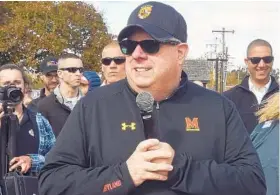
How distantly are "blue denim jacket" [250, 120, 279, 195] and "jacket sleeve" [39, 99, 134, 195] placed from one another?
1266mm

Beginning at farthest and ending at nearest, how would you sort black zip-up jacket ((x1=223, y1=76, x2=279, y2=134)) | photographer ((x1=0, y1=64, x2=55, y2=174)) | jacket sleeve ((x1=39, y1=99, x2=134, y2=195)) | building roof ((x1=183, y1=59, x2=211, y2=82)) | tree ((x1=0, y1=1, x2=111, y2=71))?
building roof ((x1=183, y1=59, x2=211, y2=82)) → tree ((x1=0, y1=1, x2=111, y2=71)) → black zip-up jacket ((x1=223, y1=76, x2=279, y2=134)) → photographer ((x1=0, y1=64, x2=55, y2=174)) → jacket sleeve ((x1=39, y1=99, x2=134, y2=195))

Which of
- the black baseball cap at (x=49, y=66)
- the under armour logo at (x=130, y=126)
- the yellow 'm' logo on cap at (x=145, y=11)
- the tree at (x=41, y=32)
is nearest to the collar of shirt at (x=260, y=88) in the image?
the black baseball cap at (x=49, y=66)

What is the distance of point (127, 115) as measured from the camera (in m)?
2.41

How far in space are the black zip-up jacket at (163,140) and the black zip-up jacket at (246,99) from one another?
9.00ft

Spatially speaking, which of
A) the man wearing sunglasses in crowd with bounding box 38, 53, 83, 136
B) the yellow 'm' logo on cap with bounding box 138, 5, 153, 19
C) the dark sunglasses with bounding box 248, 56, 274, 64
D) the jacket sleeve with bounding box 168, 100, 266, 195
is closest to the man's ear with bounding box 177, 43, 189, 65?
the yellow 'm' logo on cap with bounding box 138, 5, 153, 19

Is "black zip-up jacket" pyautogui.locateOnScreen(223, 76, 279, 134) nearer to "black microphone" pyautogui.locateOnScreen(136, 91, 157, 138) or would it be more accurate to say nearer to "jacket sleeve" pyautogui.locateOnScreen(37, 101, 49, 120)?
"jacket sleeve" pyautogui.locateOnScreen(37, 101, 49, 120)

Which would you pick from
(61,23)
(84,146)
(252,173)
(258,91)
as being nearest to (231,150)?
(252,173)

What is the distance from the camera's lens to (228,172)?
90.7 inches

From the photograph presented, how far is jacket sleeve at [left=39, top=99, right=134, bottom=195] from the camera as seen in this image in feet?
7.32

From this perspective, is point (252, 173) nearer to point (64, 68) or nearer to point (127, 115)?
point (127, 115)

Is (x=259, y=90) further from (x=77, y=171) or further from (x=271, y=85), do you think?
(x=77, y=171)

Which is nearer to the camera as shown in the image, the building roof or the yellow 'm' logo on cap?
the yellow 'm' logo on cap

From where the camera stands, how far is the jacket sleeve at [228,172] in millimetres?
2246

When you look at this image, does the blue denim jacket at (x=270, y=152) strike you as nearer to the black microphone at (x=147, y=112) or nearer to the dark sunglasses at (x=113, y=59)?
the black microphone at (x=147, y=112)
